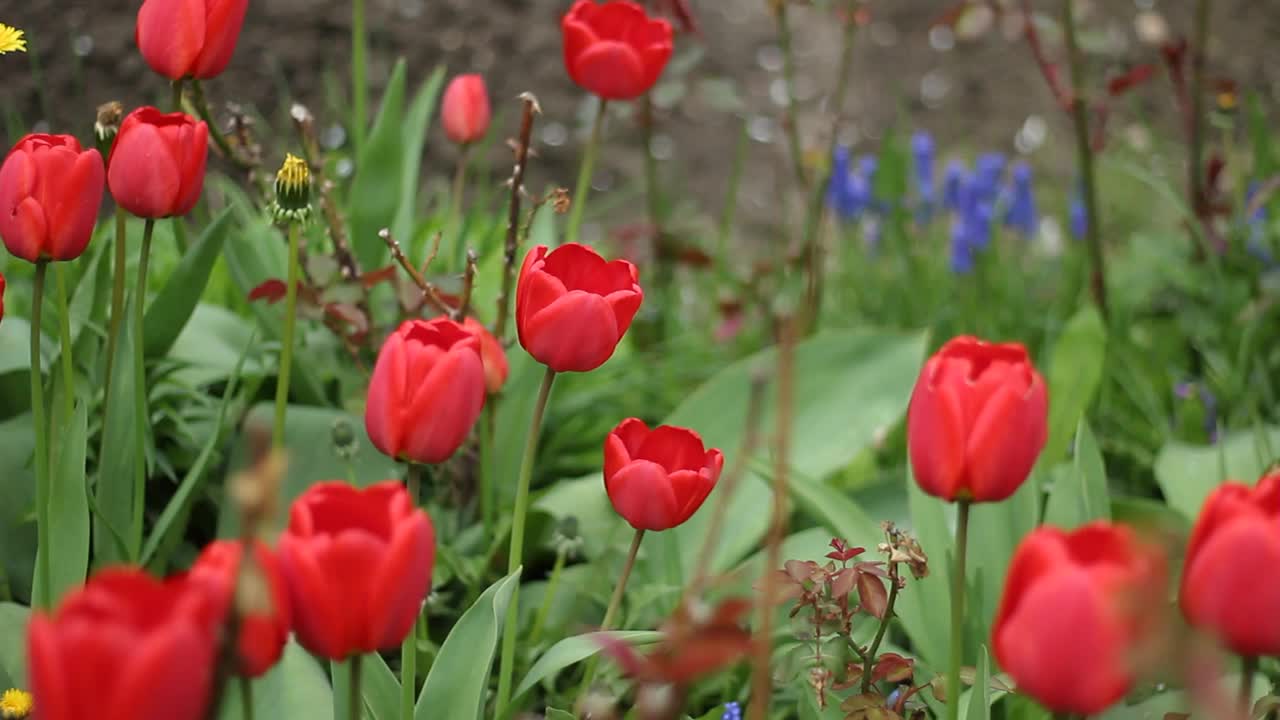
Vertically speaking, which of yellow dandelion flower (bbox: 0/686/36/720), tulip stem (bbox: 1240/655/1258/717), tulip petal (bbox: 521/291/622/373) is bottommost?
yellow dandelion flower (bbox: 0/686/36/720)

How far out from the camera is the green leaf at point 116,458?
4.45 feet

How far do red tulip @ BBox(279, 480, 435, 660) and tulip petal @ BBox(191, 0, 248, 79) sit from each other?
0.68 meters

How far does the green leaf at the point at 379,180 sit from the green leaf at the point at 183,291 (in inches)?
14.5

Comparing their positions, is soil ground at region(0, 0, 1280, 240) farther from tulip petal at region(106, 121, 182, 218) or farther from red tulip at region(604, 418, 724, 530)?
red tulip at region(604, 418, 724, 530)

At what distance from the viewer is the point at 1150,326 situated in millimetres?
2662

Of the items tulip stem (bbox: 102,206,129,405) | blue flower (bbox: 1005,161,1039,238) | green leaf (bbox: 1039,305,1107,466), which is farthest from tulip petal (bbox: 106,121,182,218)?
blue flower (bbox: 1005,161,1039,238)

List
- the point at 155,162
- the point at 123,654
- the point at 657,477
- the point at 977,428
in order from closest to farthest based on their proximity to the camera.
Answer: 1. the point at 123,654
2. the point at 977,428
3. the point at 657,477
4. the point at 155,162

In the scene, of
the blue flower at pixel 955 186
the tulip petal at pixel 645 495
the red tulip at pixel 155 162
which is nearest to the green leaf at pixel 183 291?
the red tulip at pixel 155 162

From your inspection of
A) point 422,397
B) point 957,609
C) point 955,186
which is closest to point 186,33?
point 422,397

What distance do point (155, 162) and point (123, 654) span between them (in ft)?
2.19

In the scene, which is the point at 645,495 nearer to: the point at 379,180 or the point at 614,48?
the point at 614,48

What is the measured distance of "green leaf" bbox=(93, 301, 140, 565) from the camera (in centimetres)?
136

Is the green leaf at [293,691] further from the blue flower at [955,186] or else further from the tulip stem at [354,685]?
the blue flower at [955,186]

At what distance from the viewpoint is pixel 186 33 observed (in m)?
1.24
